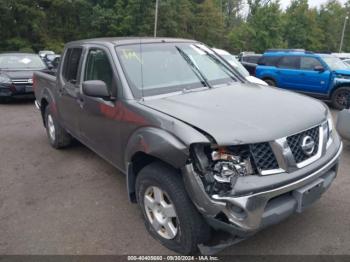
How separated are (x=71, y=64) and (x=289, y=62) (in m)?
8.67

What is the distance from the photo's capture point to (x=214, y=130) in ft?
8.28

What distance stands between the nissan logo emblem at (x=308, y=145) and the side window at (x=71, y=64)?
123 inches

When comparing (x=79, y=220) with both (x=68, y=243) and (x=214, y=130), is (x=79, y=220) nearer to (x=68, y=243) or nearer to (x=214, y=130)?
(x=68, y=243)

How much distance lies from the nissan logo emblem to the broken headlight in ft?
1.78

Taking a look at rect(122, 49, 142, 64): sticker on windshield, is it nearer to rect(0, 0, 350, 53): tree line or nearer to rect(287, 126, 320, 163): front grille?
rect(287, 126, 320, 163): front grille

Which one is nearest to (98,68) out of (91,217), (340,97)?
(91,217)

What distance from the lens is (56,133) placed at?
18.7 ft

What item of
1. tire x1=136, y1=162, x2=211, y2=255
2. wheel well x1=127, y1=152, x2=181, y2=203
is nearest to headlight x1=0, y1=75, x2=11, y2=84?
wheel well x1=127, y1=152, x2=181, y2=203

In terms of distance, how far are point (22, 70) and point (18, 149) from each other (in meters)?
5.30

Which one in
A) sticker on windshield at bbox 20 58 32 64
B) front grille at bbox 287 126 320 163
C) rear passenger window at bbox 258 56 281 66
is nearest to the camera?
front grille at bbox 287 126 320 163

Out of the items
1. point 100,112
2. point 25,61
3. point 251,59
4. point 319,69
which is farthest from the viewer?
point 251,59

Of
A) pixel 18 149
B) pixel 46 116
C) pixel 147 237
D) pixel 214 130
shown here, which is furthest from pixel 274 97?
pixel 18 149

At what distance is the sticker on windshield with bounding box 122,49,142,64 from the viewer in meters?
3.66

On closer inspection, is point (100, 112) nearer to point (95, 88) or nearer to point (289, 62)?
point (95, 88)
